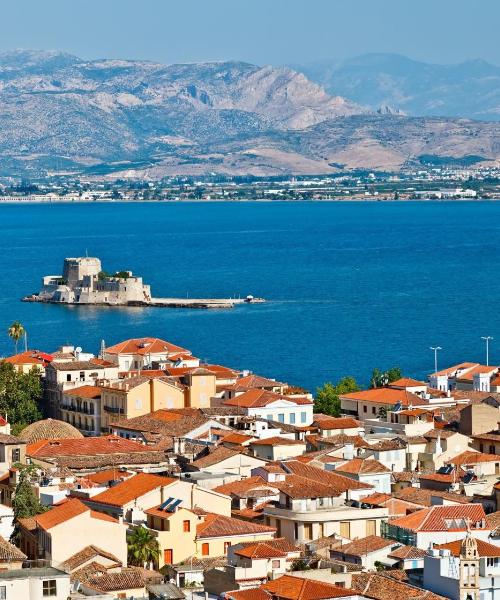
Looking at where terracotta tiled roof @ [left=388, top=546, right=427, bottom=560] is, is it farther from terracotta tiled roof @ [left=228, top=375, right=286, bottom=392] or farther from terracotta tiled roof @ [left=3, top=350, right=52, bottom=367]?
terracotta tiled roof @ [left=3, top=350, right=52, bottom=367]

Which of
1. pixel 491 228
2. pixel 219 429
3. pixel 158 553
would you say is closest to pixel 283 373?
pixel 219 429

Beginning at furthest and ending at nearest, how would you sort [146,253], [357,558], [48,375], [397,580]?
[146,253] → [48,375] → [357,558] → [397,580]

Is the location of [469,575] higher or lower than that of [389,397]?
higher

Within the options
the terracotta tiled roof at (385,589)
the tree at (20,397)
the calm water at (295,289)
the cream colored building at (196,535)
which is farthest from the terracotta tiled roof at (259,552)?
the calm water at (295,289)

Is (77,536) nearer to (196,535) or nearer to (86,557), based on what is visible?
(86,557)

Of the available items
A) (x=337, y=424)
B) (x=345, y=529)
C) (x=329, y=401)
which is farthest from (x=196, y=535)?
(x=329, y=401)

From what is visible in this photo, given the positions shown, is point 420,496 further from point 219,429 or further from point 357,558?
point 219,429
